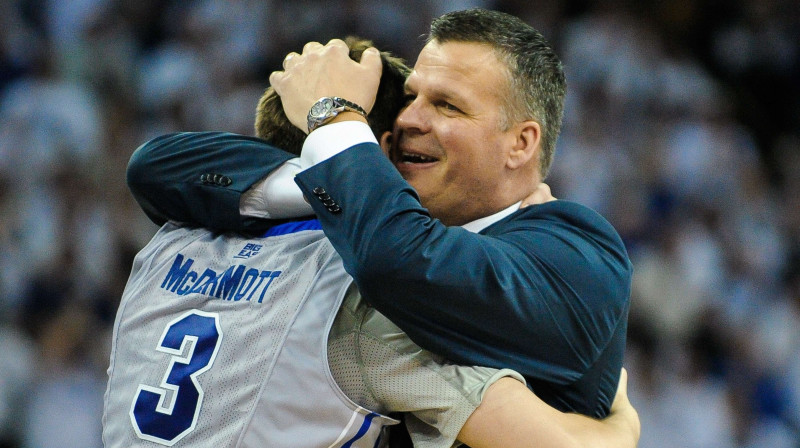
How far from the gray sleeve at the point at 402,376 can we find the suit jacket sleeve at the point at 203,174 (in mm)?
362

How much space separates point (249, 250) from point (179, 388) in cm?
31

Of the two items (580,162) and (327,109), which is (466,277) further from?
(580,162)

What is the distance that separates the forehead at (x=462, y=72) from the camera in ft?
6.50

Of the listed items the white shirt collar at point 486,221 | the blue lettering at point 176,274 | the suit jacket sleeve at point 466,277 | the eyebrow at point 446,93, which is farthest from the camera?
the white shirt collar at point 486,221

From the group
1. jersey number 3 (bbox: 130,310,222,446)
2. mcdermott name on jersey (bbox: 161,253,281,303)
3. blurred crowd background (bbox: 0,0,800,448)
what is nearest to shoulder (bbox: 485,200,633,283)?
mcdermott name on jersey (bbox: 161,253,281,303)

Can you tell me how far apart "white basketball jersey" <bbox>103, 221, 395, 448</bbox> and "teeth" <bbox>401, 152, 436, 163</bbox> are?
298 mm

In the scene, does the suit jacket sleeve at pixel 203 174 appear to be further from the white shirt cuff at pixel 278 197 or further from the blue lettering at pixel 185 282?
the blue lettering at pixel 185 282

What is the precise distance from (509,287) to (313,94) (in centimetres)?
55

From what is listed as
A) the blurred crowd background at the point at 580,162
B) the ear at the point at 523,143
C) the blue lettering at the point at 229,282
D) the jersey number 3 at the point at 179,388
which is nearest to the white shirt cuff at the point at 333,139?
the blue lettering at the point at 229,282

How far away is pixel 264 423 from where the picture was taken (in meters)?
1.62

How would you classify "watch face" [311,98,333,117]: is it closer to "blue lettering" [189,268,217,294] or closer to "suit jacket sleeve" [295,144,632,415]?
"suit jacket sleeve" [295,144,632,415]

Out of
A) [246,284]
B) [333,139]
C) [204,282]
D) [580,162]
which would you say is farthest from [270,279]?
[580,162]

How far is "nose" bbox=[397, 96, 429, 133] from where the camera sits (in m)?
1.99

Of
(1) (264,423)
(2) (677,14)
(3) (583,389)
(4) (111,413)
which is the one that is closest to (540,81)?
(3) (583,389)
